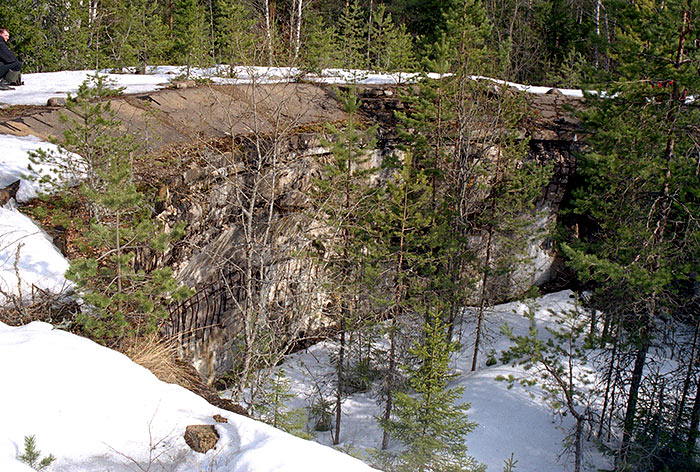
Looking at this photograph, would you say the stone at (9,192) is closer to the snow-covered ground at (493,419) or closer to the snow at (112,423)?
the snow at (112,423)

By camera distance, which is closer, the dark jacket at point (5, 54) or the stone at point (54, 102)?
the stone at point (54, 102)

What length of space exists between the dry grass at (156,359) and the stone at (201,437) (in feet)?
5.26

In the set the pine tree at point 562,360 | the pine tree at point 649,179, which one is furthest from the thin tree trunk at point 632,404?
the pine tree at point 562,360

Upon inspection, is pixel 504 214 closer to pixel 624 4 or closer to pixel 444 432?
pixel 624 4

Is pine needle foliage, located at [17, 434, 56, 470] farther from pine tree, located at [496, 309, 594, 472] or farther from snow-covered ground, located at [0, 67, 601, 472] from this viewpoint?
pine tree, located at [496, 309, 594, 472]

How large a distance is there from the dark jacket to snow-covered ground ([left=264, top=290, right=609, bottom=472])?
9988 mm

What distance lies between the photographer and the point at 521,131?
16594 mm

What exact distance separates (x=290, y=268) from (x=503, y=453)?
6632 mm

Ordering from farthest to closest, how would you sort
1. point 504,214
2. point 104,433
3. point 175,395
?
point 504,214 < point 175,395 < point 104,433

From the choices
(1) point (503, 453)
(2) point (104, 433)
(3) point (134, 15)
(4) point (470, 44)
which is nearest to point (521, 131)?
(4) point (470, 44)

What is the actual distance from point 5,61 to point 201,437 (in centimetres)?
1270

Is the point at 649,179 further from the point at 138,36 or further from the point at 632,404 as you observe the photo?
the point at 138,36

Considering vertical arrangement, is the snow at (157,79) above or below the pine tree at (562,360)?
above

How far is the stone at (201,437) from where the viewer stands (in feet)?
12.8
